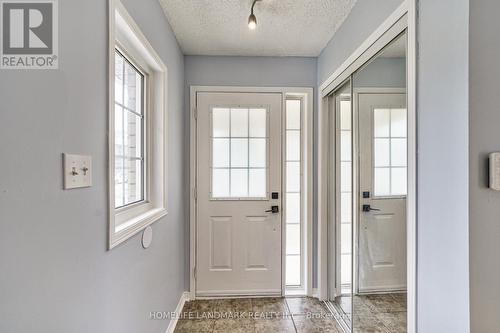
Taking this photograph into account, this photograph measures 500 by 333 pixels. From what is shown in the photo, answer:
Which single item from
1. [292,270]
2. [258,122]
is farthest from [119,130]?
[292,270]

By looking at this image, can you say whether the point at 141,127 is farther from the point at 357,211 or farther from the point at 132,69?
the point at 357,211

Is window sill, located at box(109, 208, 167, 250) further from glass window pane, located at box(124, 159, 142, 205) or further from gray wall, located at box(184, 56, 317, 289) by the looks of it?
gray wall, located at box(184, 56, 317, 289)

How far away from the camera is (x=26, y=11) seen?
76 cm

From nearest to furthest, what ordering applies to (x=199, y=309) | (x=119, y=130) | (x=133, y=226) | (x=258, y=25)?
(x=133, y=226) → (x=119, y=130) → (x=258, y=25) → (x=199, y=309)

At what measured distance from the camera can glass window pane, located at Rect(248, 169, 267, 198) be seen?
260 cm

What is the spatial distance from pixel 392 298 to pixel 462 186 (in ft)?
2.94

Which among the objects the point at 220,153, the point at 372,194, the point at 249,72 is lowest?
the point at 372,194

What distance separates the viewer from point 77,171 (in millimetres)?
867

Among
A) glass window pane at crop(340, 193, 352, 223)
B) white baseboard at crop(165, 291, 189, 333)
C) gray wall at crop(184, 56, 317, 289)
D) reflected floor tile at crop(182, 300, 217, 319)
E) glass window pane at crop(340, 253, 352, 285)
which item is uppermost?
gray wall at crop(184, 56, 317, 289)

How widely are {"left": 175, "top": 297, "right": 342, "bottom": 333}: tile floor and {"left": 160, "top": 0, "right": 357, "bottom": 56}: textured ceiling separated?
2443 millimetres

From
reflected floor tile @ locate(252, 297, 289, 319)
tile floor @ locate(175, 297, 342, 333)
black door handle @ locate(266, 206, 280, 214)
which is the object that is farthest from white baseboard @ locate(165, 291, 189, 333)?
black door handle @ locate(266, 206, 280, 214)

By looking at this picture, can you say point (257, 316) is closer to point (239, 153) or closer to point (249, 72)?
point (239, 153)

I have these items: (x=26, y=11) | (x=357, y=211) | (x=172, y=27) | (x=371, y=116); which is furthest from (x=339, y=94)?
(x=26, y=11)

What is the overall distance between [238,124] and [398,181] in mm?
1570
